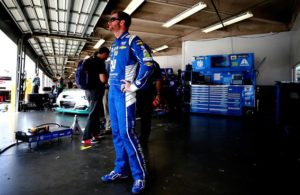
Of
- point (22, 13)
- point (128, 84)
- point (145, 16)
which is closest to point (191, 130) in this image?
point (128, 84)

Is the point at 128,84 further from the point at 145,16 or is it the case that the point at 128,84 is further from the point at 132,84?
the point at 145,16

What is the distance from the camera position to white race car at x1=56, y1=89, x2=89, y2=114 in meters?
5.93

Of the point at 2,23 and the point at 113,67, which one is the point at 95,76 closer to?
the point at 113,67

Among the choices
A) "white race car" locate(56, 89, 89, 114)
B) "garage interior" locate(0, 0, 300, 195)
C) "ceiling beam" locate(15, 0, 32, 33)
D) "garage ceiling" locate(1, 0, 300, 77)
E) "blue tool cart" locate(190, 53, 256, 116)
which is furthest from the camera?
"blue tool cart" locate(190, 53, 256, 116)

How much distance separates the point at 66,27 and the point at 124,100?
5.98 metres

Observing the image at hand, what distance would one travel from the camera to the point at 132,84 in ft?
5.20

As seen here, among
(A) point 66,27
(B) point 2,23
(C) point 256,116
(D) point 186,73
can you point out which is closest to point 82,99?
(A) point 66,27

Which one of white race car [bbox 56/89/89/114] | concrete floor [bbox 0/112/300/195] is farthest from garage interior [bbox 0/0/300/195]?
white race car [bbox 56/89/89/114]

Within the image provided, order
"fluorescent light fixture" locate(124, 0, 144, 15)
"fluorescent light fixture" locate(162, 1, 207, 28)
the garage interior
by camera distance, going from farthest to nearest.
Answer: "fluorescent light fixture" locate(162, 1, 207, 28), "fluorescent light fixture" locate(124, 0, 144, 15), the garage interior

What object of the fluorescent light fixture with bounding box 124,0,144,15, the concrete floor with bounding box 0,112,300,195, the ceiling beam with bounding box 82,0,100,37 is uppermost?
the fluorescent light fixture with bounding box 124,0,144,15

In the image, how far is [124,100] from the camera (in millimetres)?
1640

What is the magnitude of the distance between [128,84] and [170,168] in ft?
3.48

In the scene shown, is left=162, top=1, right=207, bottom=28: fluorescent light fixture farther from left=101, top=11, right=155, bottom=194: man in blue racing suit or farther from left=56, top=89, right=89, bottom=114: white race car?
left=101, top=11, right=155, bottom=194: man in blue racing suit

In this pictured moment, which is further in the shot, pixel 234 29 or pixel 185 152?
pixel 234 29
